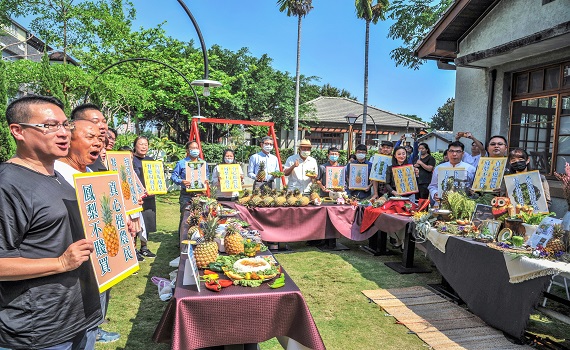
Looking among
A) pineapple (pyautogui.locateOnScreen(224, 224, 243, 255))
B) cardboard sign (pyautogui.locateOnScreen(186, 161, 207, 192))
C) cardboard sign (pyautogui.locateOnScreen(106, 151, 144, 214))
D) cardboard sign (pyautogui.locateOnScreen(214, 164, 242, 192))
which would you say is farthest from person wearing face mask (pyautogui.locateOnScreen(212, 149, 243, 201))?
pineapple (pyautogui.locateOnScreen(224, 224, 243, 255))

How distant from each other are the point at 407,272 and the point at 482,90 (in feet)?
15.1

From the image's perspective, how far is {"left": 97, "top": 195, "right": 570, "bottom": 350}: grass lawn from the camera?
12.4 ft

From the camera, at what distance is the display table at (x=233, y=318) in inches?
99.5

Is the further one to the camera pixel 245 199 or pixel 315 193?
pixel 315 193

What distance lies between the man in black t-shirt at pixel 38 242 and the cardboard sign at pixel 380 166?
238 inches

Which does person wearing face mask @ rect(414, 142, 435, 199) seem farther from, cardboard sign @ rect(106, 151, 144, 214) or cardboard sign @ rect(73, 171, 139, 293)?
cardboard sign @ rect(73, 171, 139, 293)

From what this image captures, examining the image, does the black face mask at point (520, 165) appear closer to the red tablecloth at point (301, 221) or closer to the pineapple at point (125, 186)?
the red tablecloth at point (301, 221)

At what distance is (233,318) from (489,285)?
288 centimetres

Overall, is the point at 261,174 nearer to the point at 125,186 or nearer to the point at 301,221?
the point at 301,221

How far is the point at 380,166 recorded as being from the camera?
7199 mm

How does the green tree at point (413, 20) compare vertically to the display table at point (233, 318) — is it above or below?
above

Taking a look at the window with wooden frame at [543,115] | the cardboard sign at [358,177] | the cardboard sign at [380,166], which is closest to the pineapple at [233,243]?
the cardboard sign at [380,166]

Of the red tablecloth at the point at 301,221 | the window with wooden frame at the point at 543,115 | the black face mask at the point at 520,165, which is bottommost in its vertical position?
the red tablecloth at the point at 301,221

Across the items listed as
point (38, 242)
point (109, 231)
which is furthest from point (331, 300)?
point (38, 242)
